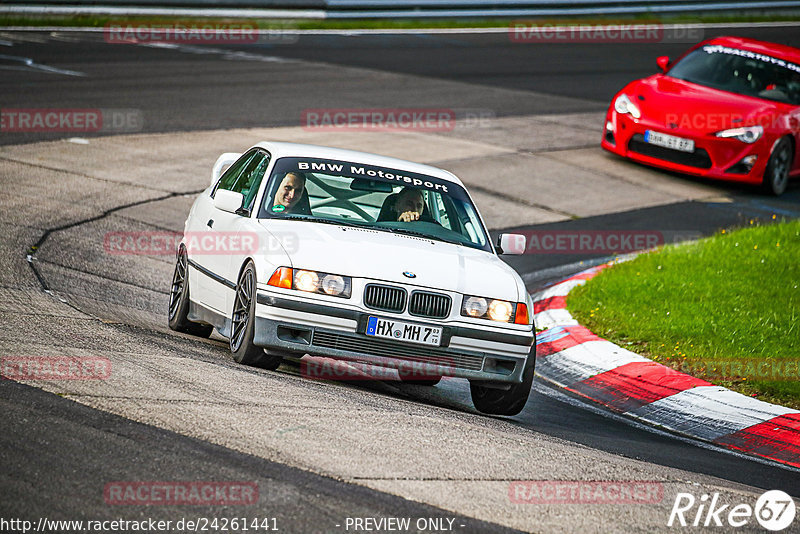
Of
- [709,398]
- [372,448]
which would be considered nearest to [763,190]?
[709,398]

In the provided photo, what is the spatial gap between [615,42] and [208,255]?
956 inches

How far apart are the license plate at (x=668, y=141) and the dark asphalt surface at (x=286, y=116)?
100 centimetres

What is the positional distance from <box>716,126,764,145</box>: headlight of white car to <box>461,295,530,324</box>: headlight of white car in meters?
Answer: 9.44

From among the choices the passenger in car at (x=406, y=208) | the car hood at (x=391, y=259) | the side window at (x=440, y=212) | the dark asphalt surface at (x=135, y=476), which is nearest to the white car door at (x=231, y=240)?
the car hood at (x=391, y=259)

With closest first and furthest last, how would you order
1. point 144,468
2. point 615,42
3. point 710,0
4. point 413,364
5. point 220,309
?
point 144,468 < point 413,364 < point 220,309 < point 615,42 < point 710,0

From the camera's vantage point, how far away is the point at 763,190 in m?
16.2

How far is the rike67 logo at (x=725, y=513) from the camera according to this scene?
17.0 feet

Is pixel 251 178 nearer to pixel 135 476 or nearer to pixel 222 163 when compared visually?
pixel 222 163

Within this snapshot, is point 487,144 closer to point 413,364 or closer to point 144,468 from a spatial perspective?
point 413,364

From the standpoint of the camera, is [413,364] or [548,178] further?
[548,178]

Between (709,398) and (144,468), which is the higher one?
(144,468)

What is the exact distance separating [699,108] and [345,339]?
34.4 feet

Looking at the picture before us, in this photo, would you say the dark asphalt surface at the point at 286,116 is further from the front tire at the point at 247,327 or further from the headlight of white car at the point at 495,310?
the front tire at the point at 247,327

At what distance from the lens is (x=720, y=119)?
15.9 metres
